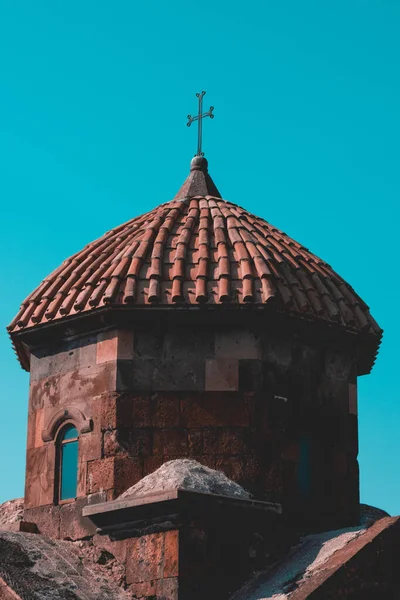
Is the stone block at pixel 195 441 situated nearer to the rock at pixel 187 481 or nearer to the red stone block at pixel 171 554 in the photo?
the rock at pixel 187 481

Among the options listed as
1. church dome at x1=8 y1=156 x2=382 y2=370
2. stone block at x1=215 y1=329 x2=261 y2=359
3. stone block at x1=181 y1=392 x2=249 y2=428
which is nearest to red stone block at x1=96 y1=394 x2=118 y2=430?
stone block at x1=181 y1=392 x2=249 y2=428

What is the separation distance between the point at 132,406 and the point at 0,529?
175cm

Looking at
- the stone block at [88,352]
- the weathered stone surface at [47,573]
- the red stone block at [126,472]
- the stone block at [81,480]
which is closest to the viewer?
the weathered stone surface at [47,573]

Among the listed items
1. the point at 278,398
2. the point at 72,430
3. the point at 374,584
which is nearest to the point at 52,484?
the point at 72,430

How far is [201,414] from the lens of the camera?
44.5 feet

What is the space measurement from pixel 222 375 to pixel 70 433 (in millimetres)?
1657

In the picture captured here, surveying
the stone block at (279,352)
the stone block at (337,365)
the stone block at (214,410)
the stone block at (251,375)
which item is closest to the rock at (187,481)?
the stone block at (214,410)

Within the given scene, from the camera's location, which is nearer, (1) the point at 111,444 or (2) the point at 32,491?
(1) the point at 111,444

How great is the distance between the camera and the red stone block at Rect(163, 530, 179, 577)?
12297mm

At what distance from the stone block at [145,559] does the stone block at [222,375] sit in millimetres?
1732

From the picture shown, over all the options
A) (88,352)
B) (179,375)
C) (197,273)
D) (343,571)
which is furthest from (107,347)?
(343,571)

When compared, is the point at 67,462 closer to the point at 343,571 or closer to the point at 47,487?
the point at 47,487

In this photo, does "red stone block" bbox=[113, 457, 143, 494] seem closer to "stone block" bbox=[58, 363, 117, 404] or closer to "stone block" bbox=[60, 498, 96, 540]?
"stone block" bbox=[60, 498, 96, 540]

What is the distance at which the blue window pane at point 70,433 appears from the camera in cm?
1402
